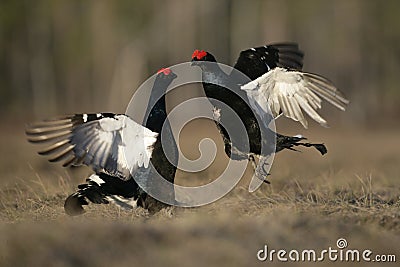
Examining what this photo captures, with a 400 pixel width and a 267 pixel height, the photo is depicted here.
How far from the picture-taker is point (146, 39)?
27.6m

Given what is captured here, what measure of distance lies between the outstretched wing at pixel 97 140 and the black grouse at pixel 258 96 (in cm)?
85

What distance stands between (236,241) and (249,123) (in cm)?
180

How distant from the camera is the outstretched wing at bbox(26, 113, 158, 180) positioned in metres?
5.00

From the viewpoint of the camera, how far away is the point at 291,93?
5.56 meters

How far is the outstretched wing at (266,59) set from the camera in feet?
18.9

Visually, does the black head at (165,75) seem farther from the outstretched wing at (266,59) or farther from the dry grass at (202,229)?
the dry grass at (202,229)

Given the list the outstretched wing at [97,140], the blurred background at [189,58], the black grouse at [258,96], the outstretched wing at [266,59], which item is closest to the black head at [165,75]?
the black grouse at [258,96]

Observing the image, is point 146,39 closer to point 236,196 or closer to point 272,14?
point 272,14

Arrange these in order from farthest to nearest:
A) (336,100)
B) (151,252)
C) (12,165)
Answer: (12,165) < (336,100) < (151,252)

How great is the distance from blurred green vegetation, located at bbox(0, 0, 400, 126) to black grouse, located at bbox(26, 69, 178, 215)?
69.9ft

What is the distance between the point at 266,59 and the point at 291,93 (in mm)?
557

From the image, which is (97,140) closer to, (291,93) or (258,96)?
(258,96)

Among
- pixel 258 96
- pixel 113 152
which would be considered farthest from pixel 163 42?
pixel 113 152

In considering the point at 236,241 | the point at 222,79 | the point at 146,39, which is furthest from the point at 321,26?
the point at 236,241
